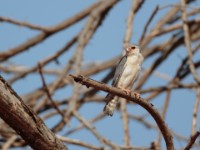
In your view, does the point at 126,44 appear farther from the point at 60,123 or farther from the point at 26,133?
the point at 26,133

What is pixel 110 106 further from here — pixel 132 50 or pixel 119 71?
pixel 132 50

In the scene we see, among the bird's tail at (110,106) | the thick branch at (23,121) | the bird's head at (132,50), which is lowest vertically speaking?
the thick branch at (23,121)

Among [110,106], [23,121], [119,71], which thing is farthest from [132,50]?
[23,121]

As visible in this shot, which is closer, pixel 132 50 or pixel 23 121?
pixel 23 121

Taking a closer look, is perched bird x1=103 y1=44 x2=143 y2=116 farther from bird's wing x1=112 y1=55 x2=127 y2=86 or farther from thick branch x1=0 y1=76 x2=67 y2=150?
thick branch x1=0 y1=76 x2=67 y2=150

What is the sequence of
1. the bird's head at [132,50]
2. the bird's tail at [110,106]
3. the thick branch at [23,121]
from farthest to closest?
the bird's head at [132,50], the bird's tail at [110,106], the thick branch at [23,121]

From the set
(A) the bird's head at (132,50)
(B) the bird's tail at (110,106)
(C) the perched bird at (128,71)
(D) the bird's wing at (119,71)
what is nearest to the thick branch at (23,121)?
(B) the bird's tail at (110,106)

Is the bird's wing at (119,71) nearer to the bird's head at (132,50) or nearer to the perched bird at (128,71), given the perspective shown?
the perched bird at (128,71)

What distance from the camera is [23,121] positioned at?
2.78 m

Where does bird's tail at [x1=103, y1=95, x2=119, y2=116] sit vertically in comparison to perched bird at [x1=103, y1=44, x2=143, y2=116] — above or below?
below

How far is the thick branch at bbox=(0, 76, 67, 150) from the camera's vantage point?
8.91ft

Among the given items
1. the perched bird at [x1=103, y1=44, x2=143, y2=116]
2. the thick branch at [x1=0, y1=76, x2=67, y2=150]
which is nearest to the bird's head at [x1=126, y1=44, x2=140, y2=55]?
the perched bird at [x1=103, y1=44, x2=143, y2=116]

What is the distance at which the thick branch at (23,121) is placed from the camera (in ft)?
8.91

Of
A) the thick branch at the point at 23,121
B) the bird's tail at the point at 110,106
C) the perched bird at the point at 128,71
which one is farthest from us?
the perched bird at the point at 128,71
